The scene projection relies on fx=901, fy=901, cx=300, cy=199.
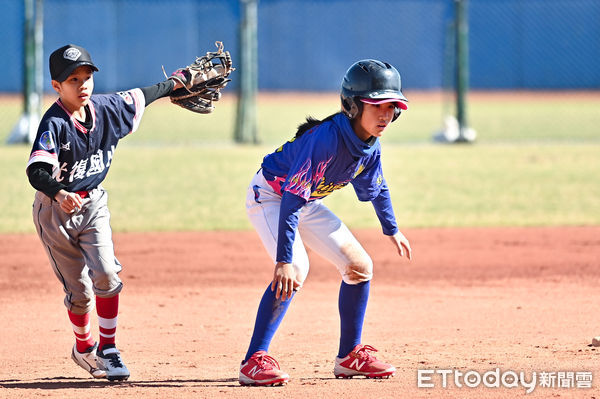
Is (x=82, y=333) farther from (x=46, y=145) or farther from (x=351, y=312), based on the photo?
(x=351, y=312)

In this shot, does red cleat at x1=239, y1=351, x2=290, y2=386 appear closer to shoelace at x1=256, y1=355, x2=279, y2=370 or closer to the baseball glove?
shoelace at x1=256, y1=355, x2=279, y2=370

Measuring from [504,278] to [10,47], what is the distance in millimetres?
24408

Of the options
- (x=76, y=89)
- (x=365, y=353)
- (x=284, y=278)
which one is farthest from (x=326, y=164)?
(x=76, y=89)

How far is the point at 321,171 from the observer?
4223 mm

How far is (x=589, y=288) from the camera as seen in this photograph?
6633 millimetres

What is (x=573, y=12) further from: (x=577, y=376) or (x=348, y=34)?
(x=577, y=376)

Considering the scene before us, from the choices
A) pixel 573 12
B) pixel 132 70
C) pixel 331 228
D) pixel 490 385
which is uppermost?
pixel 573 12

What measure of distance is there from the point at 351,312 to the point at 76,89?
172 cm

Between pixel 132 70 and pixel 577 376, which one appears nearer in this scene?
pixel 577 376

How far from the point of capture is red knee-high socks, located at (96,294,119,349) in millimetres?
4488

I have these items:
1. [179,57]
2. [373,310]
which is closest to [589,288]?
[373,310]

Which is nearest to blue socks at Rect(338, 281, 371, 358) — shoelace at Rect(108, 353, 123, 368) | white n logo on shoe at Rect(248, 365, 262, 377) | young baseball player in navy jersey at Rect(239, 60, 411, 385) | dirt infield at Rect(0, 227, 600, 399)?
young baseball player in navy jersey at Rect(239, 60, 411, 385)

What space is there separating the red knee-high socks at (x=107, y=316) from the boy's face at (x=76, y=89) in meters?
0.96

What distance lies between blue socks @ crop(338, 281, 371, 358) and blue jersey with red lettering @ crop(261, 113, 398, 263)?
40cm
